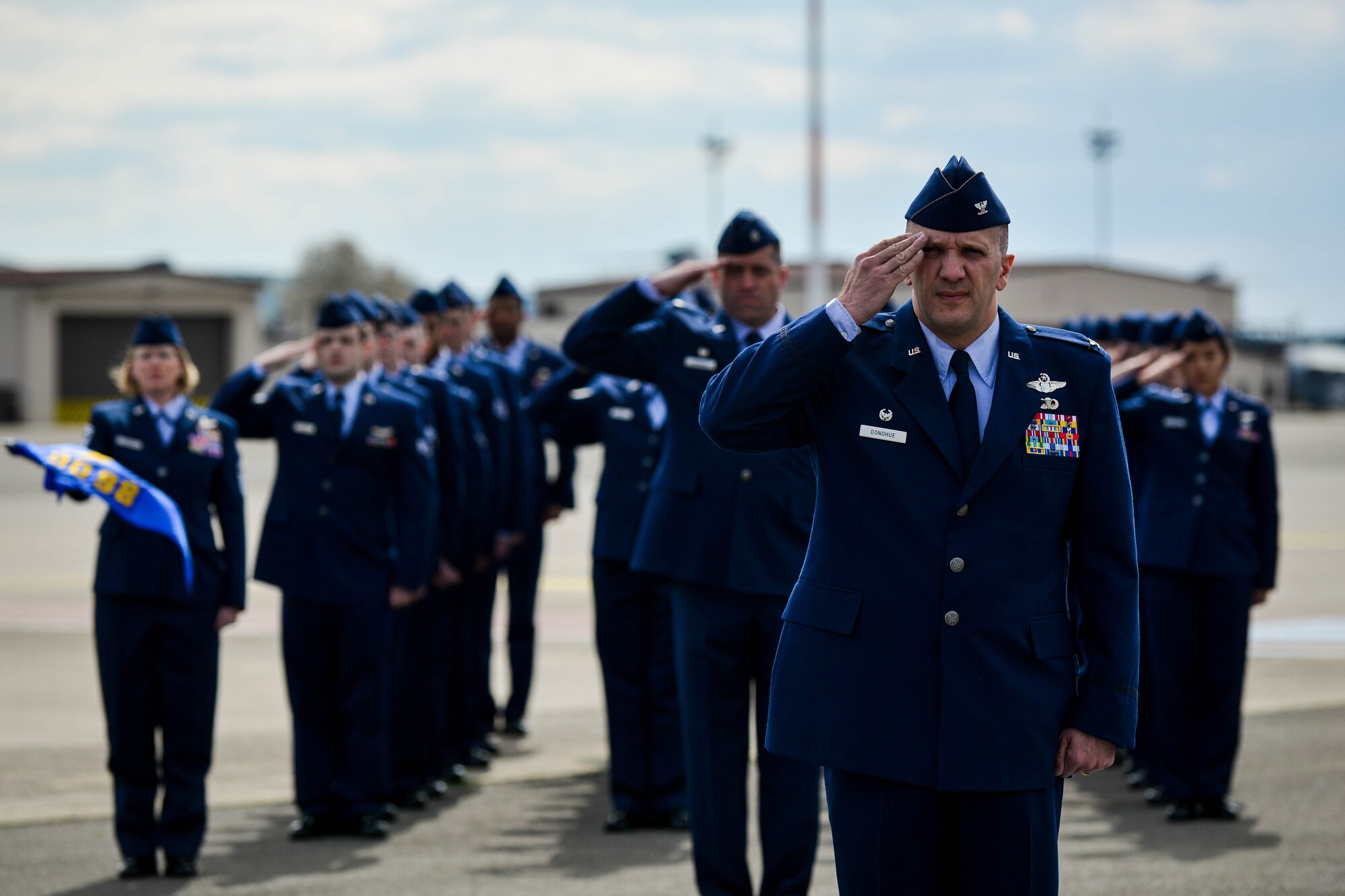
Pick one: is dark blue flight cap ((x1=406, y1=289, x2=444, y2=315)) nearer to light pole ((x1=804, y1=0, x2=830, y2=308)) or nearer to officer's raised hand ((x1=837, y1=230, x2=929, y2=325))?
officer's raised hand ((x1=837, y1=230, x2=929, y2=325))

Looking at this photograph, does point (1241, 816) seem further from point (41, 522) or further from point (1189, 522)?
point (41, 522)

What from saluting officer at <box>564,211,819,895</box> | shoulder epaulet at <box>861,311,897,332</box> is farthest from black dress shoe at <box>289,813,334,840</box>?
shoulder epaulet at <box>861,311,897,332</box>

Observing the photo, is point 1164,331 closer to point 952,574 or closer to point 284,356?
point 284,356

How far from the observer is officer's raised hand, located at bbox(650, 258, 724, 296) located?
5660mm

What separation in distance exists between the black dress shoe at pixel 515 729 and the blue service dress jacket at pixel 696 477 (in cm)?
425

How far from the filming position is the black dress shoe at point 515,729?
32.6 feet

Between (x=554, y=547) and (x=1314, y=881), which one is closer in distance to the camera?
(x=1314, y=881)

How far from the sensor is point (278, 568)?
291 inches

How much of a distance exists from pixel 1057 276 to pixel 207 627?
193 feet

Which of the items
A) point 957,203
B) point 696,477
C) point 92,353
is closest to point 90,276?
point 92,353

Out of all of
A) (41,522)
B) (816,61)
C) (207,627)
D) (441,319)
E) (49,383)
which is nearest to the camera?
(207,627)

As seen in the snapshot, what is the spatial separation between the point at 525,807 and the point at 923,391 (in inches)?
189

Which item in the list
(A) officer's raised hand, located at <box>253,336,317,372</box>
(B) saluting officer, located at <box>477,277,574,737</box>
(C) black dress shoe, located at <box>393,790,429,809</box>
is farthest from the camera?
(B) saluting officer, located at <box>477,277,574,737</box>

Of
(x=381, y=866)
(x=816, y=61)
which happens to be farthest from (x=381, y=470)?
(x=816, y=61)
